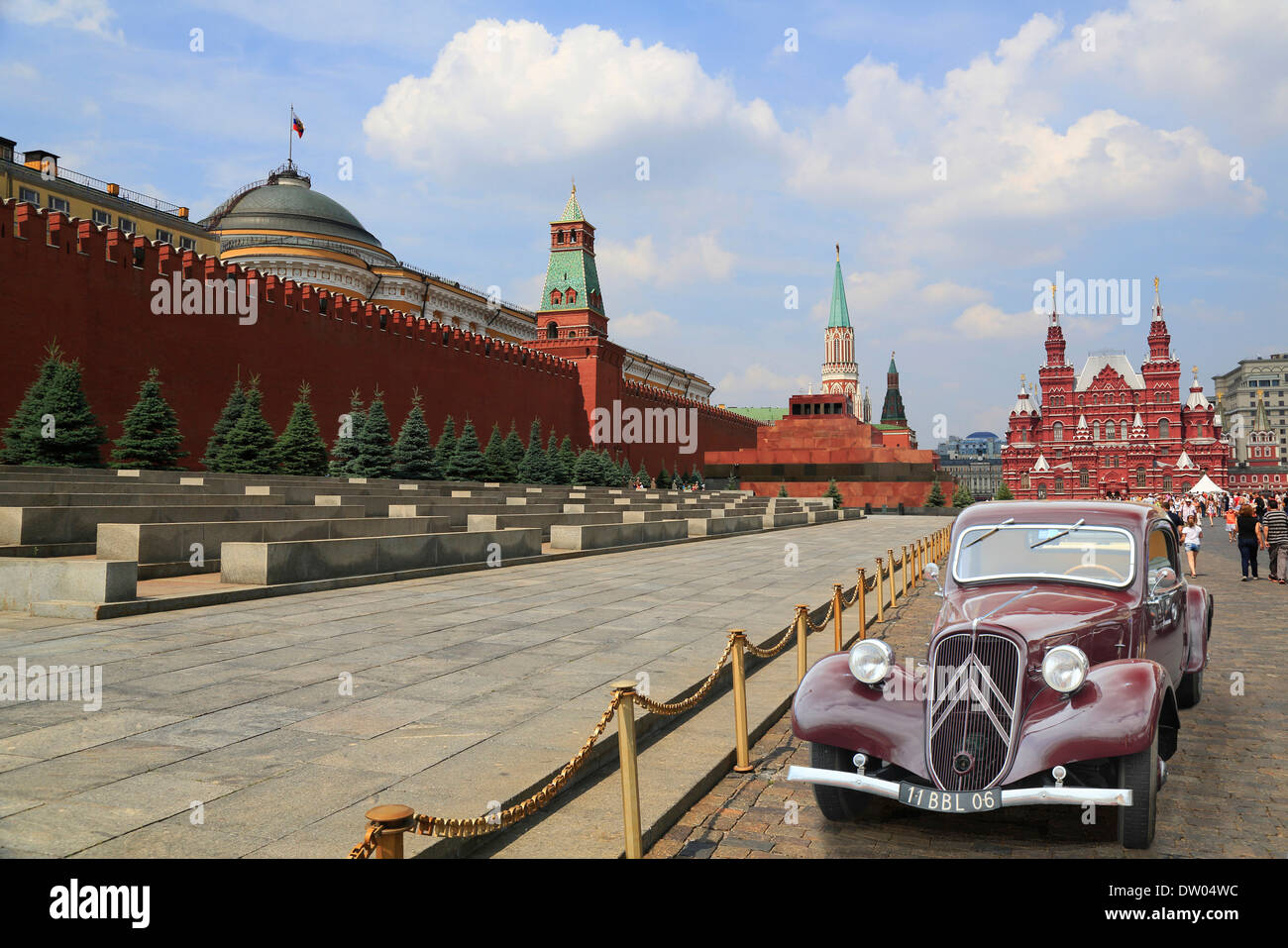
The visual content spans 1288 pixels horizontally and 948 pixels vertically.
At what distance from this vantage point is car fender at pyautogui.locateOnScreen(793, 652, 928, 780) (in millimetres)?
4078

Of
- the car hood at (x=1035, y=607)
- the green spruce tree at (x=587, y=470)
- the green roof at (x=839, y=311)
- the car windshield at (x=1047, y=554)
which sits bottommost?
the car hood at (x=1035, y=607)

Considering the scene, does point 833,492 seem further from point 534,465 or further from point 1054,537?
point 1054,537

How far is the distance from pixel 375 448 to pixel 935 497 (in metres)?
37.0

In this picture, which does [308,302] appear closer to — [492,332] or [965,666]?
[965,666]

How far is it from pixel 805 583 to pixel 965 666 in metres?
9.16

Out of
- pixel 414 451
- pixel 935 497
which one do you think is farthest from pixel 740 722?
pixel 935 497

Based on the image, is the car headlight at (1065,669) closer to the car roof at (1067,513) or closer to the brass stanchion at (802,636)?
the car roof at (1067,513)

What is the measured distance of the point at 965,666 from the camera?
13.4 feet

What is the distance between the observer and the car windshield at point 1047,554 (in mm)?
5137

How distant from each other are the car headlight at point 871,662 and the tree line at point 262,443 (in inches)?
799

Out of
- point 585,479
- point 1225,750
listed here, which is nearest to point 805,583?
point 1225,750

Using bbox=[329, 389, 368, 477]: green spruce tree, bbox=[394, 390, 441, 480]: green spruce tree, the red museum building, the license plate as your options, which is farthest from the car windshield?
the red museum building

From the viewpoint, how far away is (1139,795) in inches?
150

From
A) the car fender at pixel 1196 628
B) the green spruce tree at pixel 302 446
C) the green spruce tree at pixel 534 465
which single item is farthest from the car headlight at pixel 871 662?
the green spruce tree at pixel 534 465
